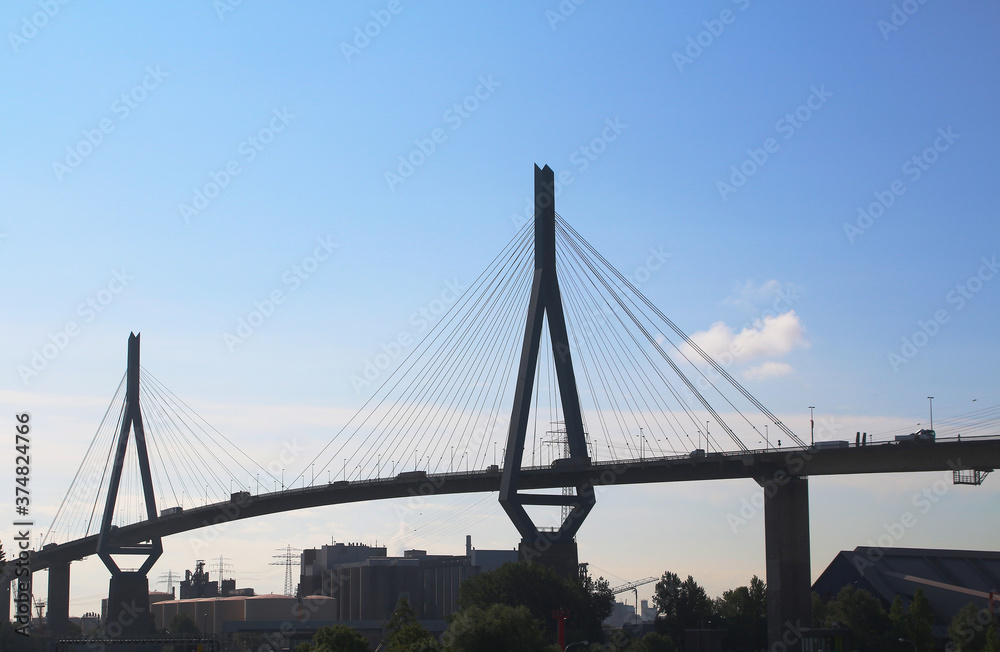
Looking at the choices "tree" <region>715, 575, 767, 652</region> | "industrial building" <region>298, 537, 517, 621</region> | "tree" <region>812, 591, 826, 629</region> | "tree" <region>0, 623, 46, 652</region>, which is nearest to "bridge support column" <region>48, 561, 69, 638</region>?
→ "tree" <region>0, 623, 46, 652</region>

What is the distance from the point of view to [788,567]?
232 feet

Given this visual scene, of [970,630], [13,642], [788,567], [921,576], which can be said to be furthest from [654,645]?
[13,642]

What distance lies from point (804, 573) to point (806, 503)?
433 cm

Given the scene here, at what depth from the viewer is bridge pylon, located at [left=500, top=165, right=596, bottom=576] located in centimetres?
7306

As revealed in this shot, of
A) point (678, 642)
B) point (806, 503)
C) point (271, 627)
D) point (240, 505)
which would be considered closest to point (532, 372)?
point (806, 503)

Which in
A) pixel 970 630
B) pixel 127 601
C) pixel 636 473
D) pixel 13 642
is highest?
pixel 636 473

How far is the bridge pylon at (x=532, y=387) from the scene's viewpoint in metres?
73.1

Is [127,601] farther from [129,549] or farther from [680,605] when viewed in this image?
[680,605]

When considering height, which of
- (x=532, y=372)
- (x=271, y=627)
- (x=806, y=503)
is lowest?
(x=271, y=627)

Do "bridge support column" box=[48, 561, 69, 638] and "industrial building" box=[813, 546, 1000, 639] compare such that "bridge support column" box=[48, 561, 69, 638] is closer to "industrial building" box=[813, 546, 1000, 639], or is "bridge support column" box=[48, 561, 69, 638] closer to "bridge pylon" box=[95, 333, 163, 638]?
"bridge pylon" box=[95, 333, 163, 638]

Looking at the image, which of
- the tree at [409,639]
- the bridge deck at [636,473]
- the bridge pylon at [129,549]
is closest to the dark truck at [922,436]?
the bridge deck at [636,473]

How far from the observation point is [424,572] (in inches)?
6344

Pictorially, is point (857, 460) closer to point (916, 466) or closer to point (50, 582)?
point (916, 466)

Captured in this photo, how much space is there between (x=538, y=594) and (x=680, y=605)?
1597cm
